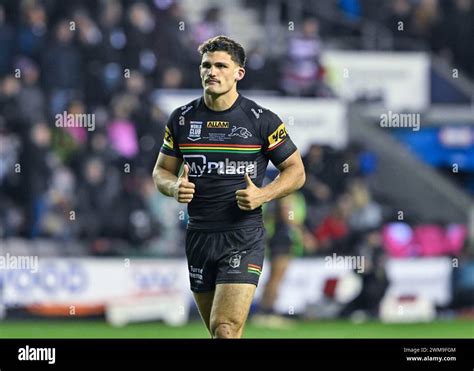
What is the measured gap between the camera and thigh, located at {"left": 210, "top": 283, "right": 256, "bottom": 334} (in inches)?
368

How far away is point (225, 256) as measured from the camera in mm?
9586

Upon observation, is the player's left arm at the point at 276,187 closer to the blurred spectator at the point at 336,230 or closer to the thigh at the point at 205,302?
the thigh at the point at 205,302

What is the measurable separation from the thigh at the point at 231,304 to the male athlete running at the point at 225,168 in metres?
0.01

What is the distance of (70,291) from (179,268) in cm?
136

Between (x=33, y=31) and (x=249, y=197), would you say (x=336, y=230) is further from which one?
(x=249, y=197)

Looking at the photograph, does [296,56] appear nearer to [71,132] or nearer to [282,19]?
[282,19]

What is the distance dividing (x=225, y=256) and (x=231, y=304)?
373mm

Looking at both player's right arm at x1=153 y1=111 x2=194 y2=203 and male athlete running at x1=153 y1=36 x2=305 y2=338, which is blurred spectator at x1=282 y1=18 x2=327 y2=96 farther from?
male athlete running at x1=153 y1=36 x2=305 y2=338

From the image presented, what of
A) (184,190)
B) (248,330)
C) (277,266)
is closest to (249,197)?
(184,190)

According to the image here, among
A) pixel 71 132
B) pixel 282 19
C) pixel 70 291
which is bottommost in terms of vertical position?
pixel 70 291

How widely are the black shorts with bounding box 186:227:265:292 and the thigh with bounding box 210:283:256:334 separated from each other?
5 centimetres

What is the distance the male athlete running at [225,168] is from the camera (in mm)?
A: 9531
